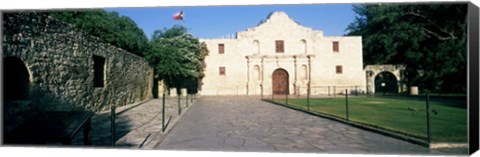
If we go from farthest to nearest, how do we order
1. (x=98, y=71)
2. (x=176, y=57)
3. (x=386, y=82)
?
1. (x=386, y=82)
2. (x=176, y=57)
3. (x=98, y=71)

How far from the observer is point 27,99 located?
7.05 m

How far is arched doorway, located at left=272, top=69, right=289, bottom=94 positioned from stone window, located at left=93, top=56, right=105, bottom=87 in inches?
659

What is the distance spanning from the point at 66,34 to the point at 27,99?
7.25 ft

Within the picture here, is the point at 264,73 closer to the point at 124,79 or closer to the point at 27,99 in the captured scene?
the point at 124,79

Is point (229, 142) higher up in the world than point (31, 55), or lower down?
lower down

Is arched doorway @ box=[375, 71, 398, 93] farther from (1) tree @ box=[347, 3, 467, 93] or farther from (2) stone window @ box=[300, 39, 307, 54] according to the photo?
(1) tree @ box=[347, 3, 467, 93]

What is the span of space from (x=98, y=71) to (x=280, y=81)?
1732cm

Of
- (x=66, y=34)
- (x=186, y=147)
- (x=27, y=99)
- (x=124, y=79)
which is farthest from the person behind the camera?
(x=124, y=79)

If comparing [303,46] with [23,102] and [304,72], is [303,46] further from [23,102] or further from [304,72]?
[23,102]

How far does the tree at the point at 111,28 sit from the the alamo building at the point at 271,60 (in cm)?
640

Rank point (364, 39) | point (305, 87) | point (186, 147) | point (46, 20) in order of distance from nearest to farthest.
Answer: point (186, 147)
point (46, 20)
point (364, 39)
point (305, 87)

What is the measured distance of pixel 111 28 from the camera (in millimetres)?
19578

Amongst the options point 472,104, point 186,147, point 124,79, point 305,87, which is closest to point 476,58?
point 472,104

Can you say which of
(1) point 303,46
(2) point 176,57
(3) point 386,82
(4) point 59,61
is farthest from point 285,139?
(1) point 303,46
